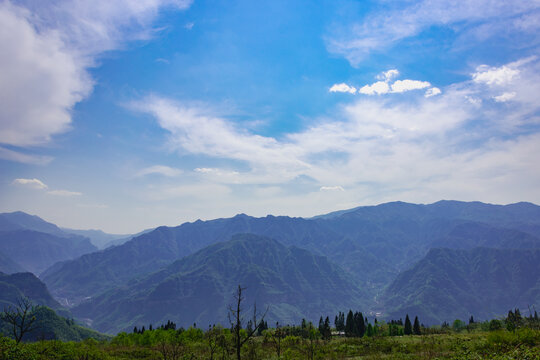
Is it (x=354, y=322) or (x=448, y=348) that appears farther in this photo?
(x=354, y=322)

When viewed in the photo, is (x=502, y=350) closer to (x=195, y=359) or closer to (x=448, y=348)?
(x=448, y=348)

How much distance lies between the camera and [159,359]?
59.1 m

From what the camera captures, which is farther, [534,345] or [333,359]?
[333,359]

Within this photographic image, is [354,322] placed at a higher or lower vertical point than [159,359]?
lower

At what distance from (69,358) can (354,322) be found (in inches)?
4856

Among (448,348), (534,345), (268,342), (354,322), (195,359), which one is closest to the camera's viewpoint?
(534,345)

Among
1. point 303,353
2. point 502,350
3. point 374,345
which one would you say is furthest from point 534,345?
point 303,353

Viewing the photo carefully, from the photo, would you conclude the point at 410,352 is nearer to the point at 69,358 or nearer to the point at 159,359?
the point at 159,359

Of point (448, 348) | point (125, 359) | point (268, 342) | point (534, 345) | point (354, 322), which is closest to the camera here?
point (534, 345)

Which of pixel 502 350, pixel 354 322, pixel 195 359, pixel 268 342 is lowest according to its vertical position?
pixel 354 322

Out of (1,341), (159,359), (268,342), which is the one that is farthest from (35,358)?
(268,342)

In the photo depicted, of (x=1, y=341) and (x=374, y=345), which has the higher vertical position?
(x=1, y=341)

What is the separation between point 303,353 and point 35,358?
42.3 metres

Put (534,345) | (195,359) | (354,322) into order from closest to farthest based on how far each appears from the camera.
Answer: (534,345)
(195,359)
(354,322)
